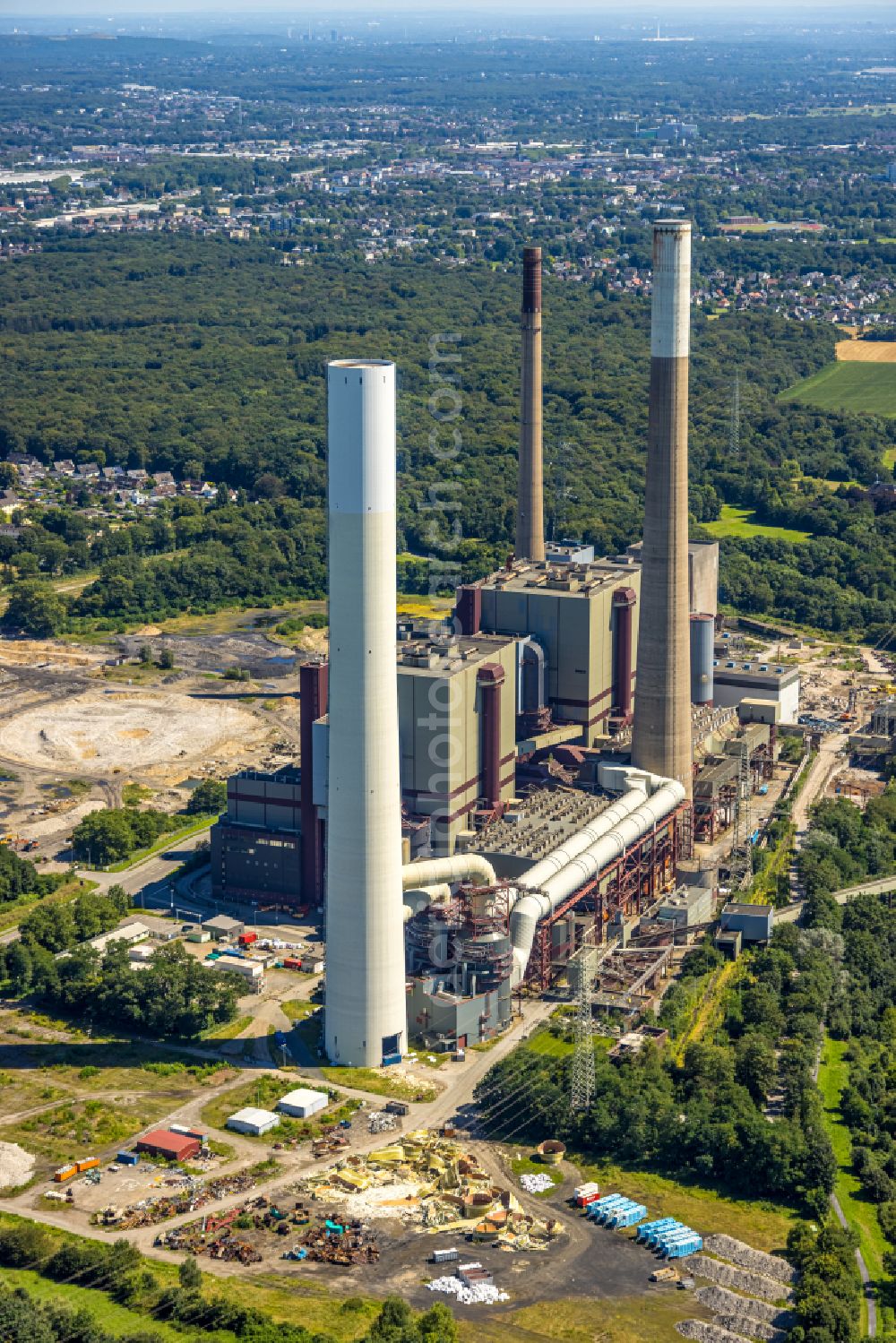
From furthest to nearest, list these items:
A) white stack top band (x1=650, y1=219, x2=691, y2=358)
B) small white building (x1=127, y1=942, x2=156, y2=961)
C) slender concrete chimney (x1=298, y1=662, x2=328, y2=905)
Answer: white stack top band (x1=650, y1=219, x2=691, y2=358) → slender concrete chimney (x1=298, y1=662, x2=328, y2=905) → small white building (x1=127, y1=942, x2=156, y2=961)

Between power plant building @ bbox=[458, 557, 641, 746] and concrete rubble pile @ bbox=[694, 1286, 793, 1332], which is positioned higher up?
power plant building @ bbox=[458, 557, 641, 746]

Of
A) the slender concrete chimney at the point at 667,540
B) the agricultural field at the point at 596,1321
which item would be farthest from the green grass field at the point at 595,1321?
the slender concrete chimney at the point at 667,540

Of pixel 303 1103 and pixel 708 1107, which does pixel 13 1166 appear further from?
pixel 708 1107

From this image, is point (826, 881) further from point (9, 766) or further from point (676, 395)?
point (9, 766)

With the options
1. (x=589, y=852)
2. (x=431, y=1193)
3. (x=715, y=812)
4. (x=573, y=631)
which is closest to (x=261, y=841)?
(x=589, y=852)

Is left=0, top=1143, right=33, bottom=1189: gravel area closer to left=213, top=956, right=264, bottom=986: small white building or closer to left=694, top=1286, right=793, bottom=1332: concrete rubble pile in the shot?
left=213, top=956, right=264, bottom=986: small white building

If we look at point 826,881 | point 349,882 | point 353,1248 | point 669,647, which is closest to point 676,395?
point 669,647

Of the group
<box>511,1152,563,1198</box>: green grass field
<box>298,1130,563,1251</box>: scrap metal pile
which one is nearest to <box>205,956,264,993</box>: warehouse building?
<box>298,1130,563,1251</box>: scrap metal pile
